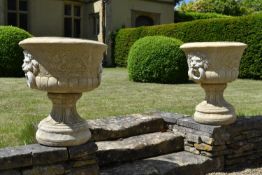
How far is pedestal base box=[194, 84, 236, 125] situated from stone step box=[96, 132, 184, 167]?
414mm

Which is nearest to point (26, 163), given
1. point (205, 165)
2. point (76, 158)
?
point (76, 158)

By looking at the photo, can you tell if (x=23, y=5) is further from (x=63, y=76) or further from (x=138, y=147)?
(x=63, y=76)

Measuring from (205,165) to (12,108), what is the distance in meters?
3.51

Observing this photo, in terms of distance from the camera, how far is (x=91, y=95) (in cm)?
818

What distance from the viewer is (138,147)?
13.7 ft

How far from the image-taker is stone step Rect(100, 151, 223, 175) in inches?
152

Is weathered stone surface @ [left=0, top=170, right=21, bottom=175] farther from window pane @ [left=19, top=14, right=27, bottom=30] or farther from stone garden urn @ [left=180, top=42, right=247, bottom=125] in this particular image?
window pane @ [left=19, top=14, right=27, bottom=30]

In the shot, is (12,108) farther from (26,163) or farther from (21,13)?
(21,13)

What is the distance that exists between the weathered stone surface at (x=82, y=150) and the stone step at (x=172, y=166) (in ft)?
1.67

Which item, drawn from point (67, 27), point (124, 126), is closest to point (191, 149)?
point (124, 126)

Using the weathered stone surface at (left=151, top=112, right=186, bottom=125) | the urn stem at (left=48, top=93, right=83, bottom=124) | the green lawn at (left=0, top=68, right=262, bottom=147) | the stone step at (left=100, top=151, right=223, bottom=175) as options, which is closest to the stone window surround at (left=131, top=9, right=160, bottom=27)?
the green lawn at (left=0, top=68, right=262, bottom=147)

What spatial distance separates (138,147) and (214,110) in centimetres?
99

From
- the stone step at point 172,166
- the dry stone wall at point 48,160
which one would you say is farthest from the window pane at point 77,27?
the dry stone wall at point 48,160

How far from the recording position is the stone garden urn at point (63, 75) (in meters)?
2.99
